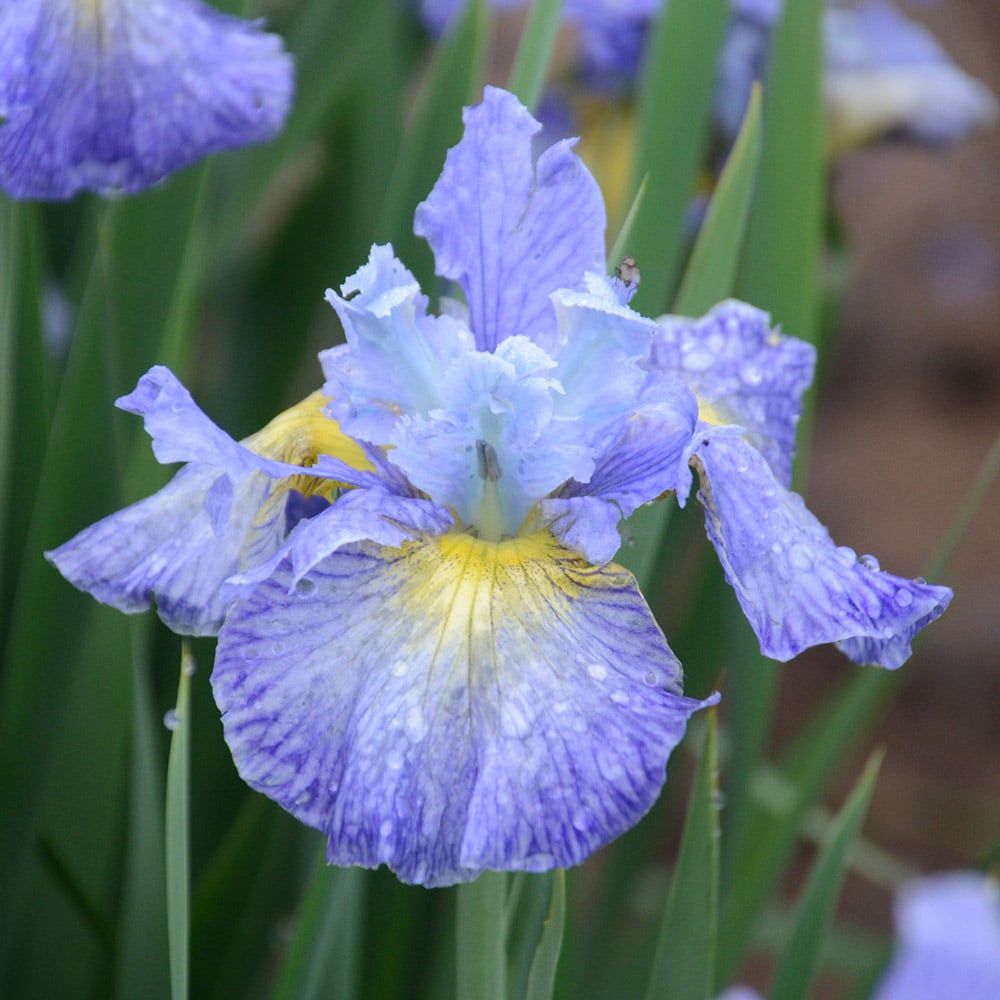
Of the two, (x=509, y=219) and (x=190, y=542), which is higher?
(x=509, y=219)

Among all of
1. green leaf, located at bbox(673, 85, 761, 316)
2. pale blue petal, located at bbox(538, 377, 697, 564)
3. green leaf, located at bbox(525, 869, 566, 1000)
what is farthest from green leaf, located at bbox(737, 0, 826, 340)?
green leaf, located at bbox(525, 869, 566, 1000)

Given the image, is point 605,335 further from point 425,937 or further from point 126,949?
point 425,937

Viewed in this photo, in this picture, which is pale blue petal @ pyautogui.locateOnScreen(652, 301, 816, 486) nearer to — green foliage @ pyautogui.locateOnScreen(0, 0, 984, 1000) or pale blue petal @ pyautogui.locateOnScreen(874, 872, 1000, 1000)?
green foliage @ pyautogui.locateOnScreen(0, 0, 984, 1000)

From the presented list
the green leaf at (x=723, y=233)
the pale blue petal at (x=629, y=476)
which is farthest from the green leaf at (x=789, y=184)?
the pale blue petal at (x=629, y=476)

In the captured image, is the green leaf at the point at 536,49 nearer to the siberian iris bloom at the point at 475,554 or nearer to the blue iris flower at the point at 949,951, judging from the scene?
the siberian iris bloom at the point at 475,554

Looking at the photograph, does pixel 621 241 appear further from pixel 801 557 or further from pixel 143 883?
pixel 143 883

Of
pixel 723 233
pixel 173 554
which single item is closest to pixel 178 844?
pixel 173 554
